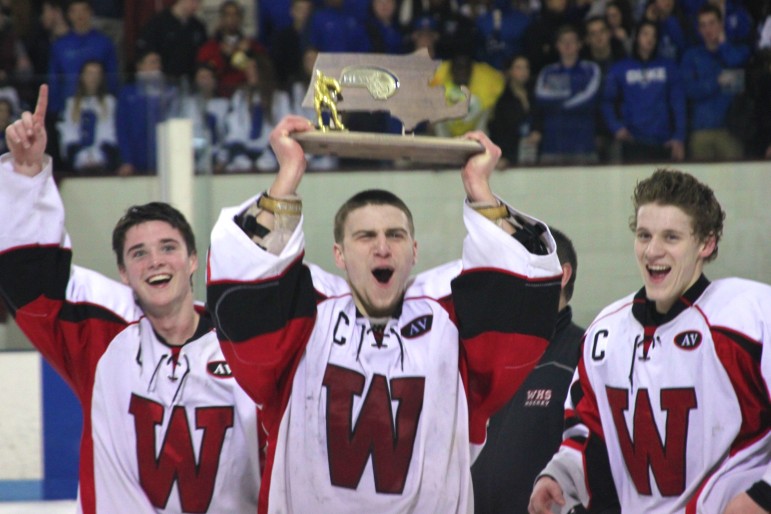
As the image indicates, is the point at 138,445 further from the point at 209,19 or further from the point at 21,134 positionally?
the point at 209,19

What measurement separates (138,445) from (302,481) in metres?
0.61

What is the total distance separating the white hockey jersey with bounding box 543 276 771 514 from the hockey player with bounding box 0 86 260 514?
84cm

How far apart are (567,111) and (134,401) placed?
2.89 metres

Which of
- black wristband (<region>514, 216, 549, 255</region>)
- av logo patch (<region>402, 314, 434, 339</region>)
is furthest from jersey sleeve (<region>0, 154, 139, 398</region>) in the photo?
black wristband (<region>514, 216, 549, 255</region>)

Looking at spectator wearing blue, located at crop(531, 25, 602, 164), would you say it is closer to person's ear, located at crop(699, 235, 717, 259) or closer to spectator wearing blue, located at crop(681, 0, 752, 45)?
spectator wearing blue, located at crop(681, 0, 752, 45)

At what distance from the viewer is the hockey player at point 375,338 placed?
2.30 metres

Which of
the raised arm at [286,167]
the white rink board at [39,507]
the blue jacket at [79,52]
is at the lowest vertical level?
the white rink board at [39,507]

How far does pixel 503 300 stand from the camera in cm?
232

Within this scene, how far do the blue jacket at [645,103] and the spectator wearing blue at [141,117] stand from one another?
1924 millimetres

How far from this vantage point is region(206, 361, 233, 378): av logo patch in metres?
2.88

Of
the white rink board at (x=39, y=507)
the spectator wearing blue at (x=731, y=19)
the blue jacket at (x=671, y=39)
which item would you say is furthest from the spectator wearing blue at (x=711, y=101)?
the white rink board at (x=39, y=507)

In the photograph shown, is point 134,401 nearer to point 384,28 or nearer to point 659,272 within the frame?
point 659,272

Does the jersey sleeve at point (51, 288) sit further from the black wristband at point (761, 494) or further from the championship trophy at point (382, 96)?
the black wristband at point (761, 494)

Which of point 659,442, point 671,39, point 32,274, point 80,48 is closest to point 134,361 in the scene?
Answer: point 32,274
